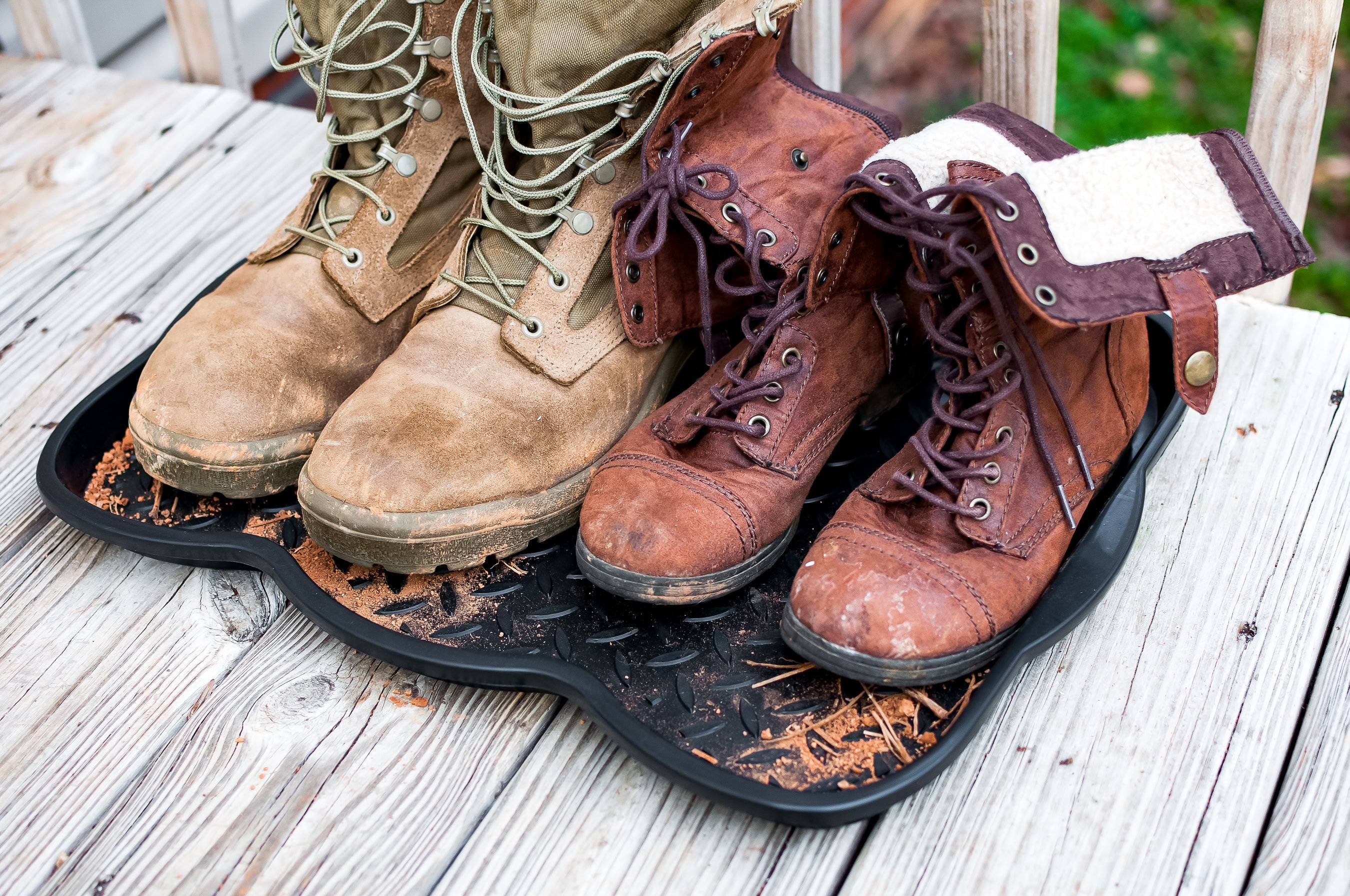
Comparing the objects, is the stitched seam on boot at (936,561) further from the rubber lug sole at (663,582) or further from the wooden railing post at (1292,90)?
the wooden railing post at (1292,90)

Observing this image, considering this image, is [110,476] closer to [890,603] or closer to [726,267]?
[726,267]

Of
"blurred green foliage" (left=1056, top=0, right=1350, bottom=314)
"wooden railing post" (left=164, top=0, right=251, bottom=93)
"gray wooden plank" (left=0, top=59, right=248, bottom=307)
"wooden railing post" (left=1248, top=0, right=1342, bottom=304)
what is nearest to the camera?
"wooden railing post" (left=1248, top=0, right=1342, bottom=304)

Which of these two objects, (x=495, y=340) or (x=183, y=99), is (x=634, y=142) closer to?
(x=495, y=340)

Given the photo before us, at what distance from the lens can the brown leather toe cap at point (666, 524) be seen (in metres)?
1.06

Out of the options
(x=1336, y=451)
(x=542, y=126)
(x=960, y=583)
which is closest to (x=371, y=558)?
(x=542, y=126)

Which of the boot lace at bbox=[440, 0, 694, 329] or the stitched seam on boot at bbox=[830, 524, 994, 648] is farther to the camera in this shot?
the boot lace at bbox=[440, 0, 694, 329]

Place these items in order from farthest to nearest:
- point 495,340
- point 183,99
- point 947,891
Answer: point 183,99, point 495,340, point 947,891

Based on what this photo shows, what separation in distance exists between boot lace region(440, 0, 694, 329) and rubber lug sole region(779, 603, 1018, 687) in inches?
17.8

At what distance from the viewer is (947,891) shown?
3.07 feet

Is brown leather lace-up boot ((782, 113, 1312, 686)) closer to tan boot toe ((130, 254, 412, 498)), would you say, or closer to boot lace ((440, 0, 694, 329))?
boot lace ((440, 0, 694, 329))

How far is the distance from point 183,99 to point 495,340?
125 centimetres

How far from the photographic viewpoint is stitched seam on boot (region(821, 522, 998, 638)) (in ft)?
3.29

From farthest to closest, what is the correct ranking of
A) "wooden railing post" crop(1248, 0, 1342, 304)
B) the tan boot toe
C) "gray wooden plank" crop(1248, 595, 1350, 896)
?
"wooden railing post" crop(1248, 0, 1342, 304) < the tan boot toe < "gray wooden plank" crop(1248, 595, 1350, 896)

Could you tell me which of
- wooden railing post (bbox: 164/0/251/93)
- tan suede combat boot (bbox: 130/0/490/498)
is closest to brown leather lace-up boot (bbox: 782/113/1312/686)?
tan suede combat boot (bbox: 130/0/490/498)
